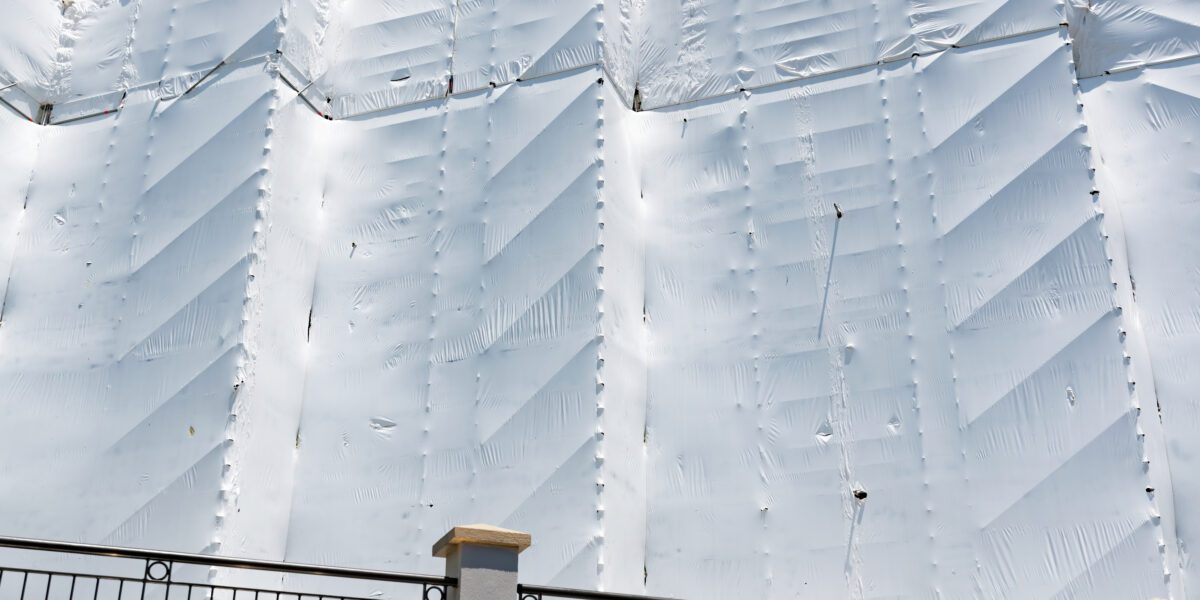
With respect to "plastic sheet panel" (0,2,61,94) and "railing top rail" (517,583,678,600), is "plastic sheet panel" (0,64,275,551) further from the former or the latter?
"railing top rail" (517,583,678,600)

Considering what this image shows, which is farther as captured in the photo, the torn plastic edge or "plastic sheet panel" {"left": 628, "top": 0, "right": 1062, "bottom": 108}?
the torn plastic edge

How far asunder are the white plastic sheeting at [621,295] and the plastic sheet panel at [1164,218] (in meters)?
0.02

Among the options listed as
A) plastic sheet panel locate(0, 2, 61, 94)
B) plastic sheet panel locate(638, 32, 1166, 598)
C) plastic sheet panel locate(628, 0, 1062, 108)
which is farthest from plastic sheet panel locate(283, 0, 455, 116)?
plastic sheet panel locate(0, 2, 61, 94)

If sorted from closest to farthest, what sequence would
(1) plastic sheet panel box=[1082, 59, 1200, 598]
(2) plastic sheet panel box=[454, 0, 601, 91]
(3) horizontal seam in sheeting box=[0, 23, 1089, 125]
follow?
(1) plastic sheet panel box=[1082, 59, 1200, 598] → (3) horizontal seam in sheeting box=[0, 23, 1089, 125] → (2) plastic sheet panel box=[454, 0, 601, 91]

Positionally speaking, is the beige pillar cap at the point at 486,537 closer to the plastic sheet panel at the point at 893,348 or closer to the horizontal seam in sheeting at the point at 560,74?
the plastic sheet panel at the point at 893,348

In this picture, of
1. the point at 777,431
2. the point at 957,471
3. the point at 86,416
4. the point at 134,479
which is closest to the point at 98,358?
the point at 86,416

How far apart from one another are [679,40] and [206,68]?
3503 millimetres

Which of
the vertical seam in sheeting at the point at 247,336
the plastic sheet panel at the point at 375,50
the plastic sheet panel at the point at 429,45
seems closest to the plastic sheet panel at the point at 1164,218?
the plastic sheet panel at the point at 429,45

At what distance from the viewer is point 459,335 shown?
8758mm

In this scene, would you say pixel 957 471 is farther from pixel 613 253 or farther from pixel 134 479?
pixel 134 479

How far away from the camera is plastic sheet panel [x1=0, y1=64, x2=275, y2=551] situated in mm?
8289

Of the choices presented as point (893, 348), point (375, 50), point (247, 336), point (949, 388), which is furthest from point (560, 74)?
point (949, 388)

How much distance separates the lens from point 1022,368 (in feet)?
26.7

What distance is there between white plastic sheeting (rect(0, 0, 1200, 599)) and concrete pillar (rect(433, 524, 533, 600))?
2451 millimetres
